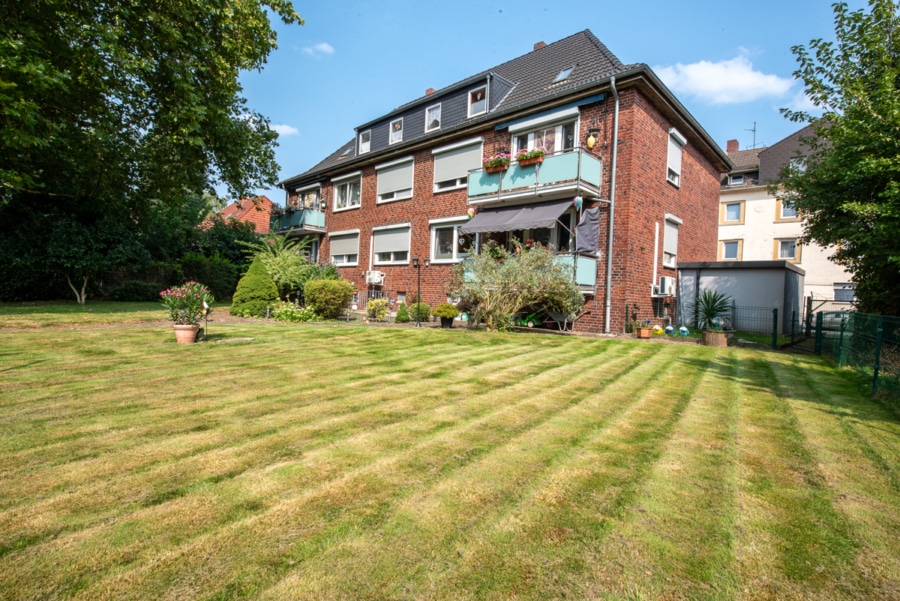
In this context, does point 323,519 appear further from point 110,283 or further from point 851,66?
point 110,283

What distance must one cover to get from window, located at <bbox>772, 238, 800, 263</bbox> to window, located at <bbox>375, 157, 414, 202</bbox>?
24852 mm

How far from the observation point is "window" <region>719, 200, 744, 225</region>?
29328 mm

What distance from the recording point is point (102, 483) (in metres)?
2.49

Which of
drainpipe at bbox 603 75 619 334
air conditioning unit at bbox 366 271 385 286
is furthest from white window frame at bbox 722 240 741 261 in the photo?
air conditioning unit at bbox 366 271 385 286

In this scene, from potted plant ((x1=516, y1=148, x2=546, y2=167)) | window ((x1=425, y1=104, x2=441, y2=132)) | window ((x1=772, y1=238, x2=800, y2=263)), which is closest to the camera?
potted plant ((x1=516, y1=148, x2=546, y2=167))

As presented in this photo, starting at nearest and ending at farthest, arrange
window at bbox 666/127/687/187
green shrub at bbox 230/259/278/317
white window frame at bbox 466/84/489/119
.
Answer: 1. green shrub at bbox 230/259/278/317
2. window at bbox 666/127/687/187
3. white window frame at bbox 466/84/489/119

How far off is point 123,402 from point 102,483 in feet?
6.39

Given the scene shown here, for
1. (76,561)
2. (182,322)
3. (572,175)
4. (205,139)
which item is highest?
(205,139)

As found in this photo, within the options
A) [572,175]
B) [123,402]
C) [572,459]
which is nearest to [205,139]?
[572,175]

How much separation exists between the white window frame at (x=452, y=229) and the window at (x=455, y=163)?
4.23 ft

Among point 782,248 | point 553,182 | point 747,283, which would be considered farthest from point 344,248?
point 782,248

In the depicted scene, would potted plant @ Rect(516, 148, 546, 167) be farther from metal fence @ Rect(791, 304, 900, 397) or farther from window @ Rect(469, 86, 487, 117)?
metal fence @ Rect(791, 304, 900, 397)

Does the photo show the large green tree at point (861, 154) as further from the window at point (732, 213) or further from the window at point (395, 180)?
the window at point (732, 213)

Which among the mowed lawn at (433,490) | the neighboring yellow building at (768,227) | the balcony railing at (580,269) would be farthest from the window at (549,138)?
the neighboring yellow building at (768,227)
